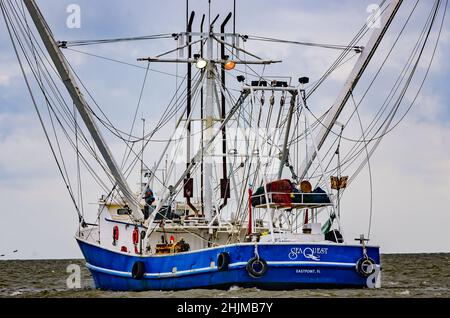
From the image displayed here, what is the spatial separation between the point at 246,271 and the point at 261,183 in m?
6.05

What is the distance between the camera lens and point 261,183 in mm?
39125

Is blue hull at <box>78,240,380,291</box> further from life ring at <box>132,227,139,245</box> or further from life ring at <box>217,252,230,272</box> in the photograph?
life ring at <box>132,227,139,245</box>

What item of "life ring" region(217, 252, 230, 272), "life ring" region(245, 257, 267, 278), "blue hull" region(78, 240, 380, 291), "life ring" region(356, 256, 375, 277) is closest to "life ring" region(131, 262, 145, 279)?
"blue hull" region(78, 240, 380, 291)

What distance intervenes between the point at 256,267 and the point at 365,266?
4.01 meters

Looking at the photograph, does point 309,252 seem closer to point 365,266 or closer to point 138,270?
point 365,266

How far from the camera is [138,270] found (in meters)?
39.8

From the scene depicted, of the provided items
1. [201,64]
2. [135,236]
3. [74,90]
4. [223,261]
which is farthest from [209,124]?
[223,261]

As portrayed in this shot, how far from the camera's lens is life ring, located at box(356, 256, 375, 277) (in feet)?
113

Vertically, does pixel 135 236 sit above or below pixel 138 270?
above

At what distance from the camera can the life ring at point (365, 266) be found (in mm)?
34406

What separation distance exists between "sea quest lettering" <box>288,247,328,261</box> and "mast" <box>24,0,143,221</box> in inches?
386

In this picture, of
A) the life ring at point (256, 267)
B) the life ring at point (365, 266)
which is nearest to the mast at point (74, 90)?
the life ring at point (256, 267)
